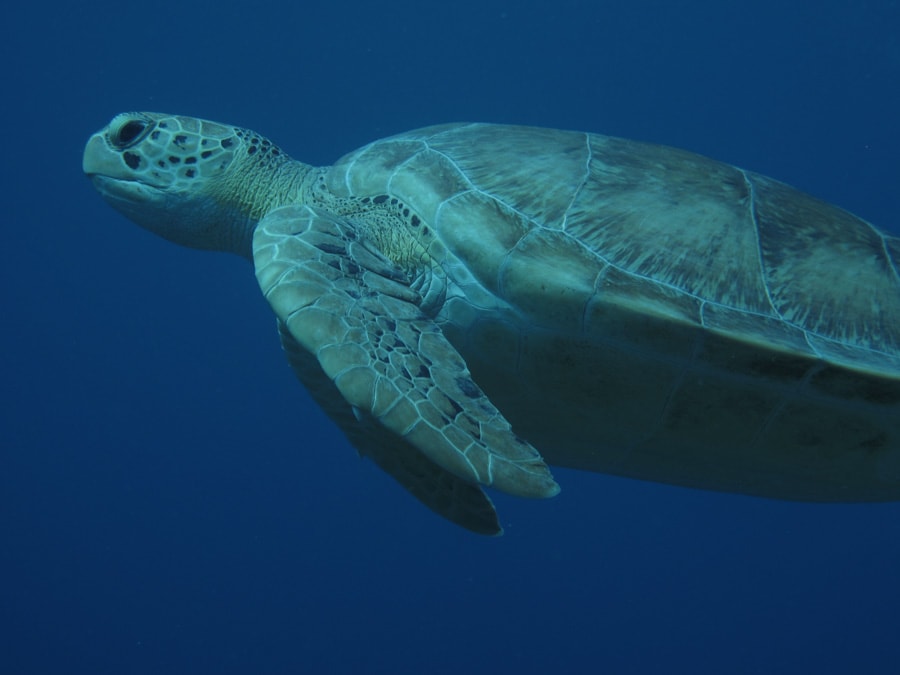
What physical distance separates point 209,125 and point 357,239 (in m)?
1.85

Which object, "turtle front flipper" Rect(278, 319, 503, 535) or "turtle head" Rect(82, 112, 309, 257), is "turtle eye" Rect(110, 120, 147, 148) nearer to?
"turtle head" Rect(82, 112, 309, 257)

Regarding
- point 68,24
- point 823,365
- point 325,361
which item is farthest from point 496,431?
point 68,24

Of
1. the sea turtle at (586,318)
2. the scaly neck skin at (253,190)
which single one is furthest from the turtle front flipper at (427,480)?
the scaly neck skin at (253,190)

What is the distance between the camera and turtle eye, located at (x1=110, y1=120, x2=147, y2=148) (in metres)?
3.64

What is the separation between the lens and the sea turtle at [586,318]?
2197 millimetres

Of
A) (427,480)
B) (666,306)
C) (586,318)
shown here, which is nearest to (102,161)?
(427,480)

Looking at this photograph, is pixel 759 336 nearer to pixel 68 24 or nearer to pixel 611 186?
pixel 611 186

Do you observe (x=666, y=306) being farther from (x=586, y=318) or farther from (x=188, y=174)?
(x=188, y=174)

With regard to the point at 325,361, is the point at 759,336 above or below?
above

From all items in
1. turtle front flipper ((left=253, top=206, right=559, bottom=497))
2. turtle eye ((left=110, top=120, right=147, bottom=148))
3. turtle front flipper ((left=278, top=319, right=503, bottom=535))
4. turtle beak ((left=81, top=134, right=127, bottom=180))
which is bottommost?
turtle front flipper ((left=278, top=319, right=503, bottom=535))

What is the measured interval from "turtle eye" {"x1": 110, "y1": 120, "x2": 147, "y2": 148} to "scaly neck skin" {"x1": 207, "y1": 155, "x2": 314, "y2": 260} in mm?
515

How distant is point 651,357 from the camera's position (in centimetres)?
249

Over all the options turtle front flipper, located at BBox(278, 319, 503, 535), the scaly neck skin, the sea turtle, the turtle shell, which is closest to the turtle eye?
the scaly neck skin

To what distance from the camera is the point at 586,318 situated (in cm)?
246
